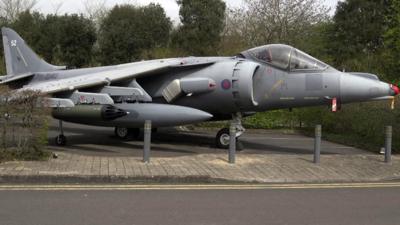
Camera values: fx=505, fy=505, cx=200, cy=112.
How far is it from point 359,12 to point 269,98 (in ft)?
105

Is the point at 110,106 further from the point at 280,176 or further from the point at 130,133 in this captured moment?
the point at 280,176

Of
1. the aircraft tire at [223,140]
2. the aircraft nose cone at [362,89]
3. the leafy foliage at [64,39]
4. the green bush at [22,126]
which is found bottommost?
the aircraft tire at [223,140]

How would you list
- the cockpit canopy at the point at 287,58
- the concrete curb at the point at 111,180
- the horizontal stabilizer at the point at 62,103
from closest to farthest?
the concrete curb at the point at 111,180 < the horizontal stabilizer at the point at 62,103 < the cockpit canopy at the point at 287,58

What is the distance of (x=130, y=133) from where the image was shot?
16.7m

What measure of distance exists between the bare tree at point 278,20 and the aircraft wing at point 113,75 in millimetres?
24285

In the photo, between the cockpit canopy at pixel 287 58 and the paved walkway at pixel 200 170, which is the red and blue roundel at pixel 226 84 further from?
the paved walkway at pixel 200 170

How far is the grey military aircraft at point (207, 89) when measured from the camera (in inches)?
538

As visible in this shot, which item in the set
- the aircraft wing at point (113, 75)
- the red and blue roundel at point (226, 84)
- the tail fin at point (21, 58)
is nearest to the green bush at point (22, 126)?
the aircraft wing at point (113, 75)

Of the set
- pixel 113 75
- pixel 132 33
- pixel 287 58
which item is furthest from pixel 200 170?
pixel 132 33

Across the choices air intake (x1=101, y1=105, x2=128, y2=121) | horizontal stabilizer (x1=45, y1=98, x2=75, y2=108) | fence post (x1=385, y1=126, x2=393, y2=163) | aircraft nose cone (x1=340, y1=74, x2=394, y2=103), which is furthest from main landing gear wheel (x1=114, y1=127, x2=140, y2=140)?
fence post (x1=385, y1=126, x2=393, y2=163)

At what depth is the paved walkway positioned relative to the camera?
919 centimetres

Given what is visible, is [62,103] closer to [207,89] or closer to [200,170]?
[207,89]

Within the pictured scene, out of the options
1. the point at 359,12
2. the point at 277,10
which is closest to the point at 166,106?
the point at 277,10

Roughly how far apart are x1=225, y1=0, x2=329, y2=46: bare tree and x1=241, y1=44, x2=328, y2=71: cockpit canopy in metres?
24.3
